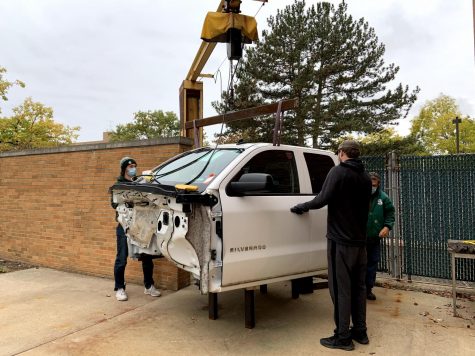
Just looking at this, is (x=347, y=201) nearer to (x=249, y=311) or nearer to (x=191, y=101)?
(x=249, y=311)

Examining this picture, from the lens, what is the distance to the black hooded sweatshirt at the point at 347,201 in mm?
3939

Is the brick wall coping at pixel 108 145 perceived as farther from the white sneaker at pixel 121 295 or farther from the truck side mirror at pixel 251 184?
the truck side mirror at pixel 251 184

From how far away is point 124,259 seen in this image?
564cm

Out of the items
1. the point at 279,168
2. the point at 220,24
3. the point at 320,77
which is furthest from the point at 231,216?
the point at 320,77

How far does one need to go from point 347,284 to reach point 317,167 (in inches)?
70.4

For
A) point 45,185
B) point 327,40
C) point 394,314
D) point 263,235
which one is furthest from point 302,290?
point 327,40

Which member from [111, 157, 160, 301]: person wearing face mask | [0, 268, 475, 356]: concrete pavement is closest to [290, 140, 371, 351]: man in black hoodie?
[0, 268, 475, 356]: concrete pavement

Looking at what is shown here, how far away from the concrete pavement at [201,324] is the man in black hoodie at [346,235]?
34 centimetres

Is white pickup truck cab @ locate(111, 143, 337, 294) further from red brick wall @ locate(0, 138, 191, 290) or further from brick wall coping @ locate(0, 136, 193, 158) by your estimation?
red brick wall @ locate(0, 138, 191, 290)

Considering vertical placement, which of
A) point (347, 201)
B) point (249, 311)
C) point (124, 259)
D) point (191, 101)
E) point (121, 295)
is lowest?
point (121, 295)

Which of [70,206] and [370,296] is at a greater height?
[70,206]

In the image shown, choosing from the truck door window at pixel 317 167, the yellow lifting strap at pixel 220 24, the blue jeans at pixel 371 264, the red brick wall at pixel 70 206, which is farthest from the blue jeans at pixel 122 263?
the yellow lifting strap at pixel 220 24

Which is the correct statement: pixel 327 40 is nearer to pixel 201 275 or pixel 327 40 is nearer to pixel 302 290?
pixel 302 290

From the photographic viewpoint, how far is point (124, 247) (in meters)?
5.62
